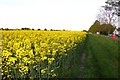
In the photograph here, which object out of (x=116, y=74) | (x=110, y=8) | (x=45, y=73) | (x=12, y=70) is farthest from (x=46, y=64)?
(x=110, y=8)

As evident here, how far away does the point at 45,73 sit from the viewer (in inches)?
403

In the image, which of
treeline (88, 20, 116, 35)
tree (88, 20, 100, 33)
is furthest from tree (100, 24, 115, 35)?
tree (88, 20, 100, 33)

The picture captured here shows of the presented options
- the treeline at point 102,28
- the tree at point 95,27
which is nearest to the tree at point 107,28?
the treeline at point 102,28

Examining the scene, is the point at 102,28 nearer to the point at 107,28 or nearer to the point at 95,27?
the point at 107,28

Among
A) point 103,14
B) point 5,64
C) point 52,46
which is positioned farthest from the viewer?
point 103,14

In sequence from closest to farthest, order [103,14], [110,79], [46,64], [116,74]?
[46,64] < [110,79] < [116,74] < [103,14]

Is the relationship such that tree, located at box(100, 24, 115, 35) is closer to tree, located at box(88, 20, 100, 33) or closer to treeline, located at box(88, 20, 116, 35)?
treeline, located at box(88, 20, 116, 35)

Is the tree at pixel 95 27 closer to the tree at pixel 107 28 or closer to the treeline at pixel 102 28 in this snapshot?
the treeline at pixel 102 28

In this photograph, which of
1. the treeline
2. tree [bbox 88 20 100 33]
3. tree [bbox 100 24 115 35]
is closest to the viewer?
tree [bbox 100 24 115 35]

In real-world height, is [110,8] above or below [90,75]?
above

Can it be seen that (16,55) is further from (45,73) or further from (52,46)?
(52,46)

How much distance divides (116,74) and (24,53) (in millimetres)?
6967

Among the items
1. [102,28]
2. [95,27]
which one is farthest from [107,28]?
[95,27]

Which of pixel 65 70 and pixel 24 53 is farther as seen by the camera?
pixel 65 70
